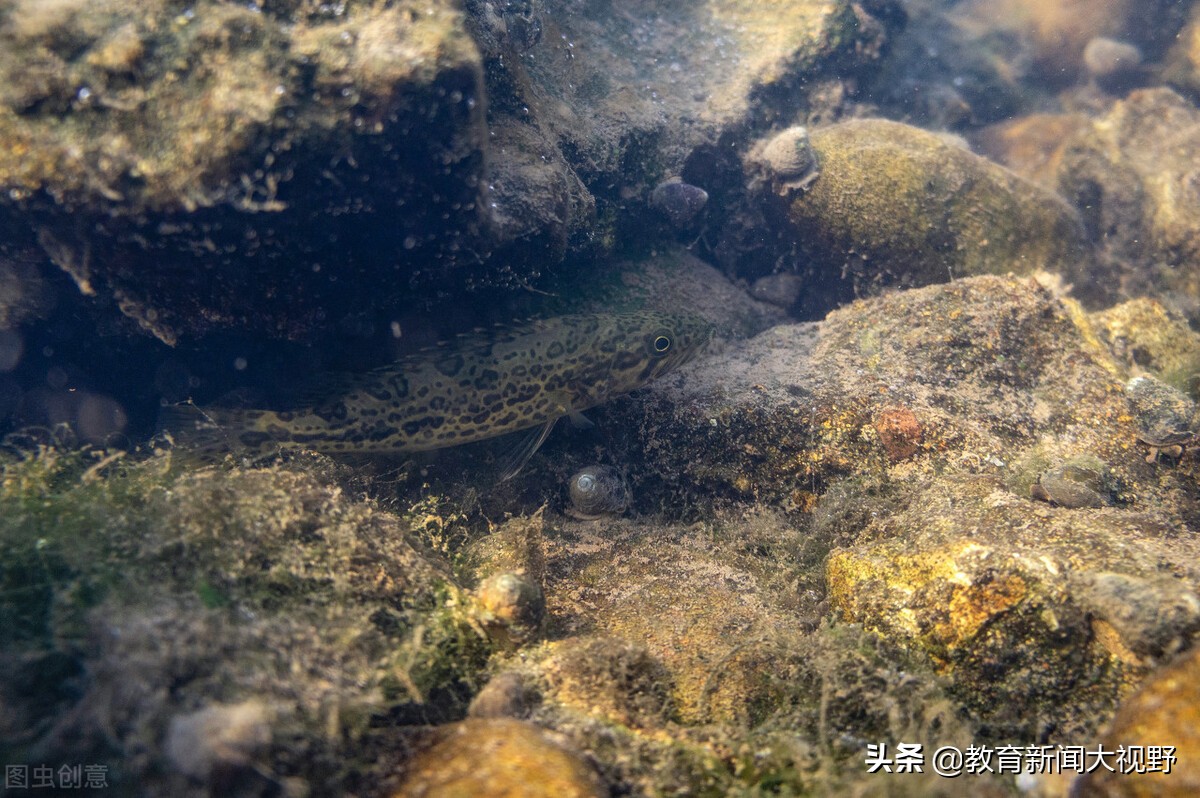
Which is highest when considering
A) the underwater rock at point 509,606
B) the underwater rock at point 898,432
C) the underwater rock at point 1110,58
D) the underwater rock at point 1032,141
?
the underwater rock at point 1110,58

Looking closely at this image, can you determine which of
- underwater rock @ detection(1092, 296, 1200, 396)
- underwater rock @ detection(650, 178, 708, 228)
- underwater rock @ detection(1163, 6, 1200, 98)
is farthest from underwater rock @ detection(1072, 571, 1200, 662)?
underwater rock @ detection(1163, 6, 1200, 98)

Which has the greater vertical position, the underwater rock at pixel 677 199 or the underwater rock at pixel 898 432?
the underwater rock at pixel 677 199

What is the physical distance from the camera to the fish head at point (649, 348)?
16.9 ft

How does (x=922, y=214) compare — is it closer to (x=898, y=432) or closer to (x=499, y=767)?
(x=898, y=432)

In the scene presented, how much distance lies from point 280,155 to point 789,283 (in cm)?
591

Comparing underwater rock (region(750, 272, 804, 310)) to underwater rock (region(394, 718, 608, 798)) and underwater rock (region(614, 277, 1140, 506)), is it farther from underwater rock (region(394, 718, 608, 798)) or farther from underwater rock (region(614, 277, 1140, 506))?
underwater rock (region(394, 718, 608, 798))

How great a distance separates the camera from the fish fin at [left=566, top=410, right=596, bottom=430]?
521 cm

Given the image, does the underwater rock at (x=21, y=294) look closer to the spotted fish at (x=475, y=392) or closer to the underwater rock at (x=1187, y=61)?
the spotted fish at (x=475, y=392)

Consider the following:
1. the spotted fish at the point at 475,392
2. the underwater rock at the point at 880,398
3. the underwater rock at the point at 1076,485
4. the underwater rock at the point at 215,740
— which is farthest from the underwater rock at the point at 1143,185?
the underwater rock at the point at 215,740

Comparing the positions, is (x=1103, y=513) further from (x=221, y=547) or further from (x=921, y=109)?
(x=921, y=109)

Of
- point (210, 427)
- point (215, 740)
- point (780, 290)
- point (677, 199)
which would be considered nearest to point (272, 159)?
point (210, 427)

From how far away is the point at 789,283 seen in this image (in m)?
7.40

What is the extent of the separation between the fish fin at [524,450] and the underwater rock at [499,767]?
2624 mm

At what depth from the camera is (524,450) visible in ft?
16.6
